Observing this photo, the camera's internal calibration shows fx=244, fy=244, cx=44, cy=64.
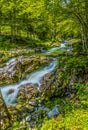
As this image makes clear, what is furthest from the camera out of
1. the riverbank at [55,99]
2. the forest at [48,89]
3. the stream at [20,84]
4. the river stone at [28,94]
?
the stream at [20,84]

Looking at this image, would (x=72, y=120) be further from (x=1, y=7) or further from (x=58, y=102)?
(x=1, y=7)

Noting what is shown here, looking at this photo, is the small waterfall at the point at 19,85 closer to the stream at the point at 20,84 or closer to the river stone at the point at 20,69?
the stream at the point at 20,84

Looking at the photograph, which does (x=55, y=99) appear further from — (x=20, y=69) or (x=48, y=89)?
(x=20, y=69)

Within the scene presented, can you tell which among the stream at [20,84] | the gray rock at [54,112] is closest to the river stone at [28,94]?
the stream at [20,84]

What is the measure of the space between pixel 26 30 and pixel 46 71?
22922 mm

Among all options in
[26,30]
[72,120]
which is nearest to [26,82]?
[72,120]

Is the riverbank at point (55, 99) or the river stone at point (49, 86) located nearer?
the riverbank at point (55, 99)

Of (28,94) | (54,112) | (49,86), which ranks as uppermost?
(49,86)

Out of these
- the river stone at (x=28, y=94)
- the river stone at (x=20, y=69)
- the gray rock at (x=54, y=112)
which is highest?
the river stone at (x=20, y=69)

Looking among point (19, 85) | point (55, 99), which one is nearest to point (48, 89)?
point (55, 99)

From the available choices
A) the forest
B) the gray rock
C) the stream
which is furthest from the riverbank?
the stream

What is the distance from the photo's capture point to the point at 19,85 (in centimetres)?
1658

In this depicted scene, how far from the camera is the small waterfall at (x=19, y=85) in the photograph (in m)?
15.4

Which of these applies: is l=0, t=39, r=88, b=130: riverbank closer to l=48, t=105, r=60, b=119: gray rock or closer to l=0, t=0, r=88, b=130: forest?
l=0, t=0, r=88, b=130: forest
